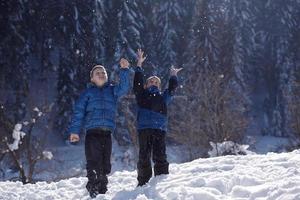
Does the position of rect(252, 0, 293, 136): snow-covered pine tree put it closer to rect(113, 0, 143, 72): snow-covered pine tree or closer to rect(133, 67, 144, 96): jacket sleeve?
rect(113, 0, 143, 72): snow-covered pine tree

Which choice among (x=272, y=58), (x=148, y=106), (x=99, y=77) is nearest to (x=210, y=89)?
(x=272, y=58)

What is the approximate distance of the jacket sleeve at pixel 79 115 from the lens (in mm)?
7695

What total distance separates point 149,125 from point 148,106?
29 centimetres

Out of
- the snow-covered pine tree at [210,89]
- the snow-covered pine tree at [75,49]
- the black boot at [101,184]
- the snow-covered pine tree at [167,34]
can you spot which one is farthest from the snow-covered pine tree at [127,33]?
→ the black boot at [101,184]

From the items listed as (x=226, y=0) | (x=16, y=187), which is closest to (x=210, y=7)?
(x=226, y=0)

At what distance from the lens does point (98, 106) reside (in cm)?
783

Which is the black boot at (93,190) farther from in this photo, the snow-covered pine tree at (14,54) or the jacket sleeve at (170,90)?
the snow-covered pine tree at (14,54)

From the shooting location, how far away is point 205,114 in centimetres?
2733

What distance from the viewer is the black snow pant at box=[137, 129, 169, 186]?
26.7 feet

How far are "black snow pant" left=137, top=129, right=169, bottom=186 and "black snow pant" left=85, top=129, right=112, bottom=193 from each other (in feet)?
1.75

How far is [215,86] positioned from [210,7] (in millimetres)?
15378

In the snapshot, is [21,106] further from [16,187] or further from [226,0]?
[16,187]

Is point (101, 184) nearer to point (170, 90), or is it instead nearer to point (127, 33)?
point (170, 90)

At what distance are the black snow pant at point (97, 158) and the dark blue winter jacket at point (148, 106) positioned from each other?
2.17 feet
